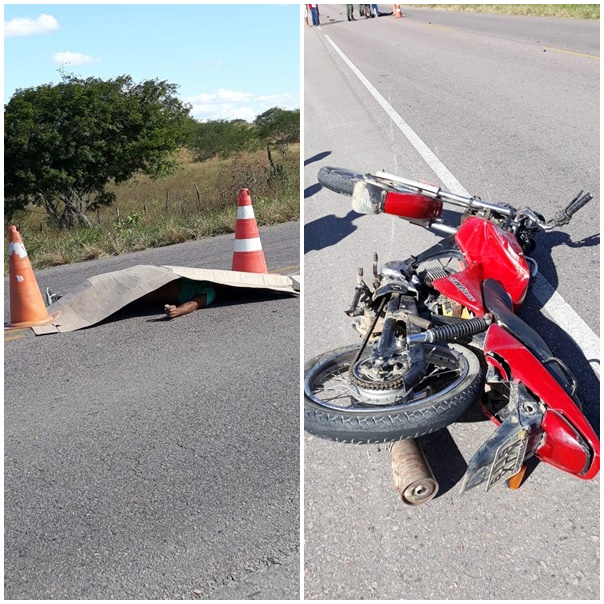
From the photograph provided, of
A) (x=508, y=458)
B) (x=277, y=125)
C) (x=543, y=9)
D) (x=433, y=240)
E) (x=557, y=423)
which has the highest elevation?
(x=543, y=9)

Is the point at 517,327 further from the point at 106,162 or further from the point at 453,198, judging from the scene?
the point at 106,162

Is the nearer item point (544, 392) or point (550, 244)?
point (544, 392)

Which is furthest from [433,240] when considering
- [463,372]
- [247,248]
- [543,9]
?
[543,9]

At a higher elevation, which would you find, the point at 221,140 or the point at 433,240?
the point at 221,140

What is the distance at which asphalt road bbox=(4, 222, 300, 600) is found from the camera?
3.12 metres

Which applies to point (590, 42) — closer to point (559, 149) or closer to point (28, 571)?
point (559, 149)

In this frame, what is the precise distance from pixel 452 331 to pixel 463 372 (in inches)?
8.8

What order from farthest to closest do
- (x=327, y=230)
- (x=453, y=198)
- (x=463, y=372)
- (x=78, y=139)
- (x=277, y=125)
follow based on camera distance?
(x=277, y=125) → (x=78, y=139) → (x=327, y=230) → (x=453, y=198) → (x=463, y=372)

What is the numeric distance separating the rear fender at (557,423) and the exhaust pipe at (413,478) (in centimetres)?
50

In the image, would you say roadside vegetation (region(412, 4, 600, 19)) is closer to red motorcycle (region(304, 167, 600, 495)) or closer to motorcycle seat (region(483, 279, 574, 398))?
red motorcycle (region(304, 167, 600, 495))

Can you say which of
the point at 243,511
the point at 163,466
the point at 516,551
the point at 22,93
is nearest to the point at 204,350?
the point at 163,466

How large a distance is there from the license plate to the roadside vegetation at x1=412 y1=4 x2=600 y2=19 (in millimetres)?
19535

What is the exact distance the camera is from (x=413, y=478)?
10.9ft

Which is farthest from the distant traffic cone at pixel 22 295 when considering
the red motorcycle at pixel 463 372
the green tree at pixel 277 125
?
the green tree at pixel 277 125
